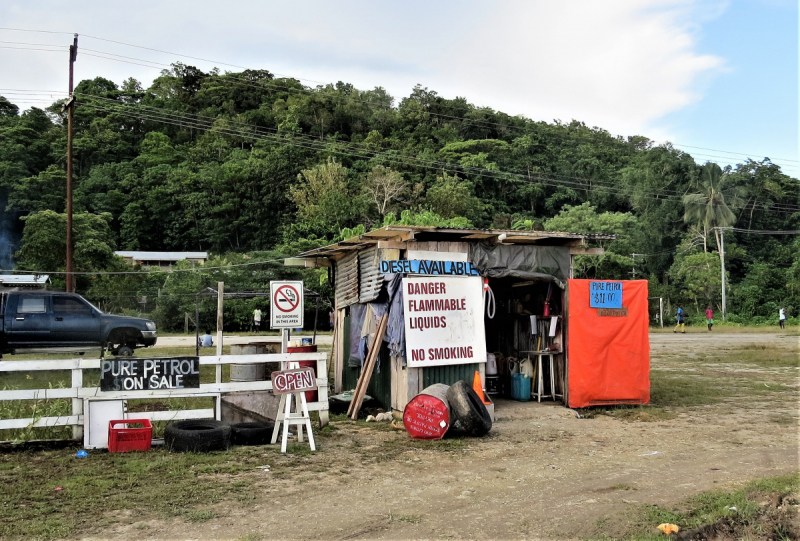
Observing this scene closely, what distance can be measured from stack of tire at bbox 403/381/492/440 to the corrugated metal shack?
1478 mm

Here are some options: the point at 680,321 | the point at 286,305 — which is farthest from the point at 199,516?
the point at 680,321

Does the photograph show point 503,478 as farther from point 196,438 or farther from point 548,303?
point 548,303

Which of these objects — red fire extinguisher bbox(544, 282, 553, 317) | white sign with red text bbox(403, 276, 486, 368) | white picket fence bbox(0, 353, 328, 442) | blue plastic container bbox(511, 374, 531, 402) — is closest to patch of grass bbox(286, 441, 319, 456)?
white picket fence bbox(0, 353, 328, 442)

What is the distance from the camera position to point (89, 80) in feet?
300

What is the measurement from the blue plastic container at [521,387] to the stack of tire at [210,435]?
621cm

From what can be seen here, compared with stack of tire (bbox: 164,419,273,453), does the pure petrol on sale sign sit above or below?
above

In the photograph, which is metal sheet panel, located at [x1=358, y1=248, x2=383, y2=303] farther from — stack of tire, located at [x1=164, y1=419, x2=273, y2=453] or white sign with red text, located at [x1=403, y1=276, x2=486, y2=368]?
stack of tire, located at [x1=164, y1=419, x2=273, y2=453]

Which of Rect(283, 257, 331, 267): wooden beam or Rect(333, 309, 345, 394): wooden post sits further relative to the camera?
Rect(283, 257, 331, 267): wooden beam

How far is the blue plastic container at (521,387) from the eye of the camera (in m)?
13.8

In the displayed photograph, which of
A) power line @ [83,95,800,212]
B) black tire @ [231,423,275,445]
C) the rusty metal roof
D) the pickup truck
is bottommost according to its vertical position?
black tire @ [231,423,275,445]

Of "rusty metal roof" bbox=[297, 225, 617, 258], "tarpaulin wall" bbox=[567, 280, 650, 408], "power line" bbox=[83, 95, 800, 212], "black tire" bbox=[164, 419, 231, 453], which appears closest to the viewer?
"black tire" bbox=[164, 419, 231, 453]

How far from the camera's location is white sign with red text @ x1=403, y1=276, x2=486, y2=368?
1161 centimetres

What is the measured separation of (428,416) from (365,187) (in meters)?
48.9

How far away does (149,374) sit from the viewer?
909 cm
